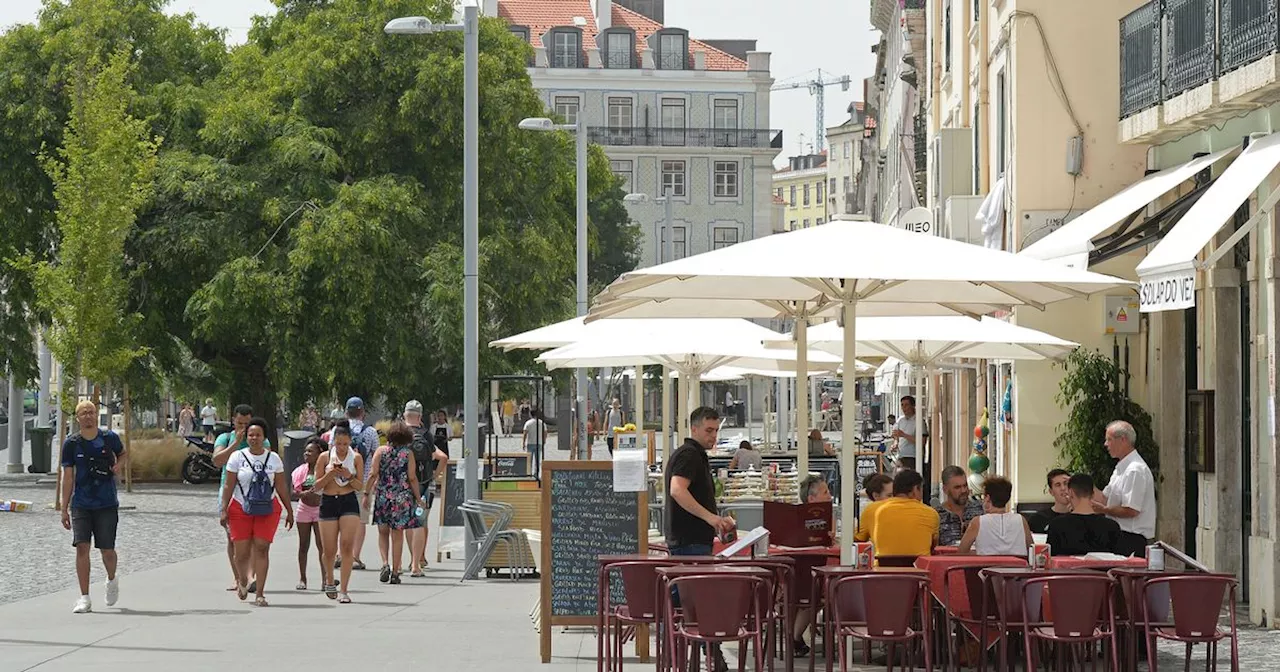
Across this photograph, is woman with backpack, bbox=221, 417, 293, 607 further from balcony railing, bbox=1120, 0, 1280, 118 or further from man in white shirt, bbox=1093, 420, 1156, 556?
balcony railing, bbox=1120, 0, 1280, 118

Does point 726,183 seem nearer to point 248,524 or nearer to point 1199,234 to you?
point 248,524

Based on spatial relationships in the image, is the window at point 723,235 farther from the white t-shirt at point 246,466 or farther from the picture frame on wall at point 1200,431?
the white t-shirt at point 246,466

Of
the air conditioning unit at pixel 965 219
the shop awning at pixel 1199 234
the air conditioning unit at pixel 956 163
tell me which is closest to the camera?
the shop awning at pixel 1199 234

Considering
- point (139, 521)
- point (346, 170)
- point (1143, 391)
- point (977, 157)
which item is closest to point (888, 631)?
point (1143, 391)

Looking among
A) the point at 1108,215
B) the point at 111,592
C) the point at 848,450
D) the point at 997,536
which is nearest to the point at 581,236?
the point at 1108,215

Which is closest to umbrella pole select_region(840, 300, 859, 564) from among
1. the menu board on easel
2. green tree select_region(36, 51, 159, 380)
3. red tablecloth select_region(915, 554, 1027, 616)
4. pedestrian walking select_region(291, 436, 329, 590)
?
red tablecloth select_region(915, 554, 1027, 616)

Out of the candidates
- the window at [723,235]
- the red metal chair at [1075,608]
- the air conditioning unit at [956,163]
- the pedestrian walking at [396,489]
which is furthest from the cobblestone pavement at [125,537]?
the window at [723,235]

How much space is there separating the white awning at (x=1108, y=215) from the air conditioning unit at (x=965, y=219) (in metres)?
7.70

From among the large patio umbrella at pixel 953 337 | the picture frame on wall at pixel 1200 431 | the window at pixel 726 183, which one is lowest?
the picture frame on wall at pixel 1200 431

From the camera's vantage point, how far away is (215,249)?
4059 centimetres

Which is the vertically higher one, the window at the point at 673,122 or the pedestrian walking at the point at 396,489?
the window at the point at 673,122

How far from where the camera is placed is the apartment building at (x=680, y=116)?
106375 millimetres

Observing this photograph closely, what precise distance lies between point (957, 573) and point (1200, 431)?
7.18m

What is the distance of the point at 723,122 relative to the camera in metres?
107
